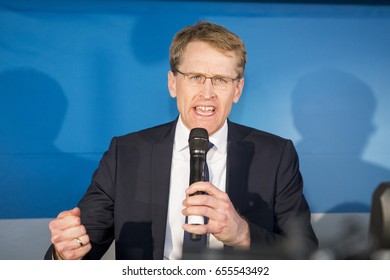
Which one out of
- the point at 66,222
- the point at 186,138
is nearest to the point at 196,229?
the point at 66,222

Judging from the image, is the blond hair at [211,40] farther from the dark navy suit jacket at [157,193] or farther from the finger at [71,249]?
the finger at [71,249]

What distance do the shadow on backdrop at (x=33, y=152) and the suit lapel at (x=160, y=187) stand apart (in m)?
0.71

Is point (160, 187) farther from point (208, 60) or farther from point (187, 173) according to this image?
point (208, 60)

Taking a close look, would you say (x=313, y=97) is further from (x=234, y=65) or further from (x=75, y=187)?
(x=75, y=187)

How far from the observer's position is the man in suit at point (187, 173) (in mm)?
1575

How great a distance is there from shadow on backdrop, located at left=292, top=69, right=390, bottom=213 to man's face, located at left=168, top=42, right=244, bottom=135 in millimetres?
734

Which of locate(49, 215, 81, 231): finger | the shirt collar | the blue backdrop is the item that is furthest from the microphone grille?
the blue backdrop

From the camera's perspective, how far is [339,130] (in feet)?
7.52

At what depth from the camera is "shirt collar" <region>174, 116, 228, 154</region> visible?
1.68m

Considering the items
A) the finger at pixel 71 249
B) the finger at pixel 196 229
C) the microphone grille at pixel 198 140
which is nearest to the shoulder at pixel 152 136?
the microphone grille at pixel 198 140
